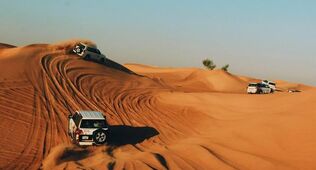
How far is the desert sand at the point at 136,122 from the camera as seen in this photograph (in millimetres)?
16562

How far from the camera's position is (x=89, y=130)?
19.1 metres

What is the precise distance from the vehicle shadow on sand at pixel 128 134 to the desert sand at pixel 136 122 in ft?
0.17

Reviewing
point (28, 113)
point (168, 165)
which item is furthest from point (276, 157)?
point (28, 113)

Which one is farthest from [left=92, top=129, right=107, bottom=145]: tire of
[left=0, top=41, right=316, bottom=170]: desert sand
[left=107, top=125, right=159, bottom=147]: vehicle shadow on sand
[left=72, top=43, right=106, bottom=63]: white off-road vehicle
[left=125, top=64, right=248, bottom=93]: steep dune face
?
[left=125, top=64, right=248, bottom=93]: steep dune face

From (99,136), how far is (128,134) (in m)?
3.86

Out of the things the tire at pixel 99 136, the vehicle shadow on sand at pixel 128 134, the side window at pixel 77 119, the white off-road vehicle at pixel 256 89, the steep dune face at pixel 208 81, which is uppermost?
the side window at pixel 77 119

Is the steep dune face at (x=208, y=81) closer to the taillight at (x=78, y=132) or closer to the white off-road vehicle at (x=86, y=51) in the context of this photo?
the white off-road vehicle at (x=86, y=51)

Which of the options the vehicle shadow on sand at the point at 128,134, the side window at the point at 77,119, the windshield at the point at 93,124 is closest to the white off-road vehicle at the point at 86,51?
the vehicle shadow on sand at the point at 128,134

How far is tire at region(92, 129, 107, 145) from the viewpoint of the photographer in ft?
62.5

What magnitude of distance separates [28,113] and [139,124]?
20.2ft

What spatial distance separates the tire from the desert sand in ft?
0.91

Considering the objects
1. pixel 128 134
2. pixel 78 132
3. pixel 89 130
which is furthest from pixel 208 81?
pixel 78 132

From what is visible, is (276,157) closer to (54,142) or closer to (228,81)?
(54,142)

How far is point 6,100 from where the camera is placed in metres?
25.1
